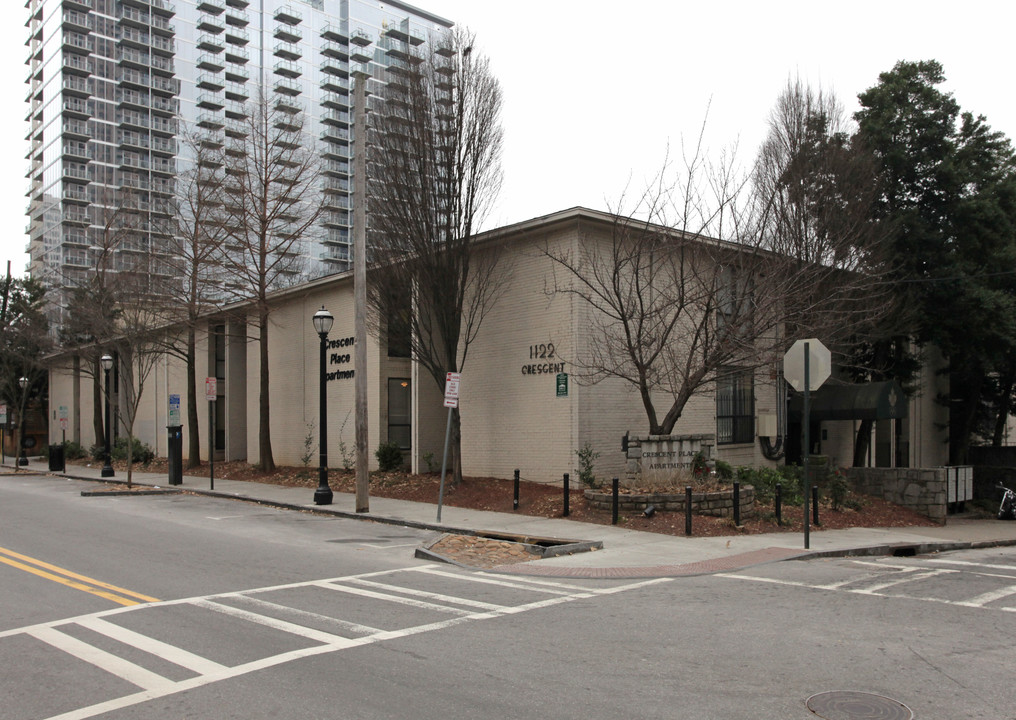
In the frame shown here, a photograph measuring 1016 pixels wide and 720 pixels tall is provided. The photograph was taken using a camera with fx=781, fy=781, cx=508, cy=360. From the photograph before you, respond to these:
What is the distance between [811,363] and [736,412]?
10242 mm

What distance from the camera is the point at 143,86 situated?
290ft

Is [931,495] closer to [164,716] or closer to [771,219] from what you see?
[771,219]

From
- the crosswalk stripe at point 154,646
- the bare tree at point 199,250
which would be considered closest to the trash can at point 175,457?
the bare tree at point 199,250

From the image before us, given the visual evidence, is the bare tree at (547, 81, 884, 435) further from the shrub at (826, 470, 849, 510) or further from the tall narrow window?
the tall narrow window

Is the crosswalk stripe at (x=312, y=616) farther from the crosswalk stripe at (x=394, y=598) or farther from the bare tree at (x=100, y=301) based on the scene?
the bare tree at (x=100, y=301)

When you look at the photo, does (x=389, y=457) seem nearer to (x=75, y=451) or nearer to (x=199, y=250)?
(x=199, y=250)

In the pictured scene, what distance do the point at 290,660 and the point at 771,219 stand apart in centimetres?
1791

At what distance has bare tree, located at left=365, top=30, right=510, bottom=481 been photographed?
18672 millimetres

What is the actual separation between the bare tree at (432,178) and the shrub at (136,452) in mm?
19998

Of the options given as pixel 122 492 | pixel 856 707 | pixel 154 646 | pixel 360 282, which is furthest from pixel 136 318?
pixel 856 707

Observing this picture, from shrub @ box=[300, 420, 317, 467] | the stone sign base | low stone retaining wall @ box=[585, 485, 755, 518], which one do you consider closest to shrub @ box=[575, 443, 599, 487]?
the stone sign base

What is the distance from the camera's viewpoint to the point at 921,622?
7.71m

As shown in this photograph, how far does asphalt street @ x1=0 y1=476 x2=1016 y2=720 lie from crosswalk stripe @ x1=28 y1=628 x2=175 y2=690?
30mm

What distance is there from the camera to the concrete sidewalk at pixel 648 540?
35.5ft
